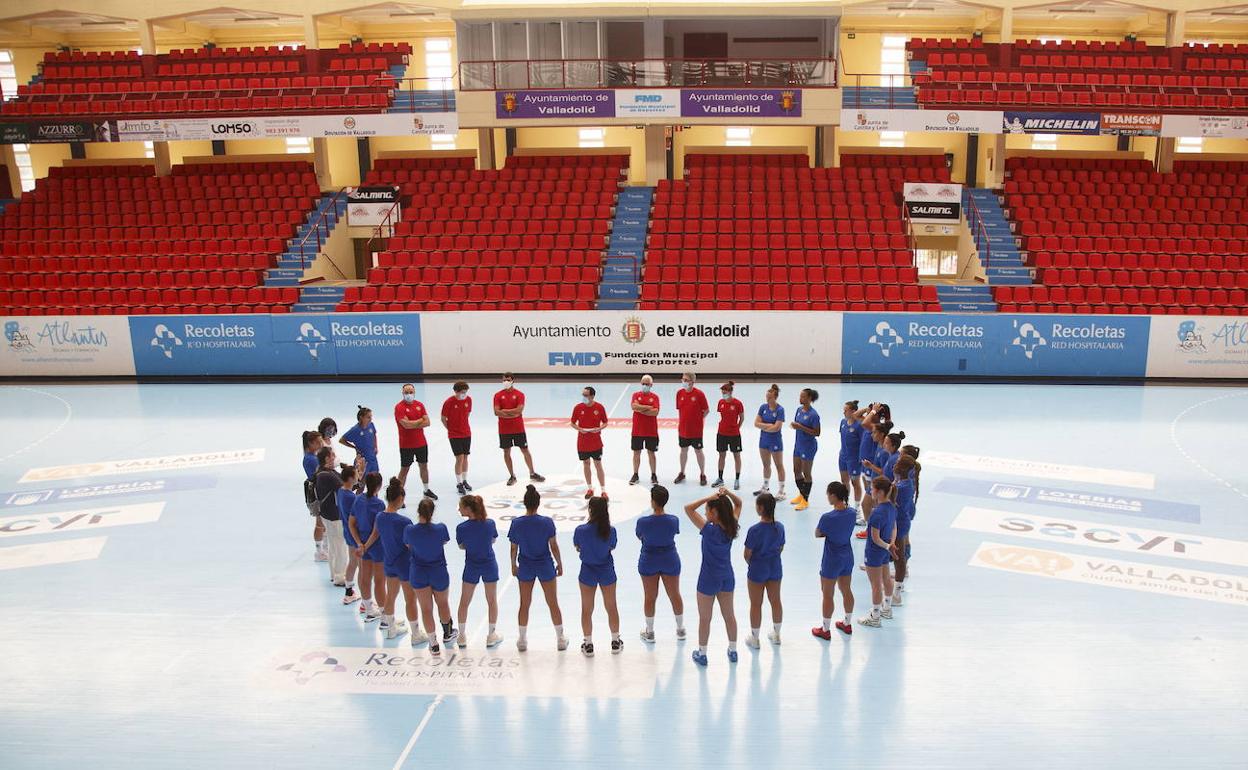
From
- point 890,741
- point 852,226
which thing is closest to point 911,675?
point 890,741

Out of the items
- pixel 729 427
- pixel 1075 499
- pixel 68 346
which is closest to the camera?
pixel 1075 499

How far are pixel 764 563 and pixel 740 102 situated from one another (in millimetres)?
18790

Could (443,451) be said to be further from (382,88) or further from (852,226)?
(382,88)

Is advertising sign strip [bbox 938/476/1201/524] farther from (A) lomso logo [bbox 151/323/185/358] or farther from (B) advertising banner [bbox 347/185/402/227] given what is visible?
(B) advertising banner [bbox 347/185/402/227]

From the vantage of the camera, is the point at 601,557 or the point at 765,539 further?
the point at 601,557

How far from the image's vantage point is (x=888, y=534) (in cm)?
813

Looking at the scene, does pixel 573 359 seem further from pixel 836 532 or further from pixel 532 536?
pixel 836 532

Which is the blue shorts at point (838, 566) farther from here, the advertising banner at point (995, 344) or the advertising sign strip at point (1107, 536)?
the advertising banner at point (995, 344)

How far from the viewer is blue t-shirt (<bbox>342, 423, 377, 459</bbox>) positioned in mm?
11195

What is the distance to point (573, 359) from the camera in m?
20.7

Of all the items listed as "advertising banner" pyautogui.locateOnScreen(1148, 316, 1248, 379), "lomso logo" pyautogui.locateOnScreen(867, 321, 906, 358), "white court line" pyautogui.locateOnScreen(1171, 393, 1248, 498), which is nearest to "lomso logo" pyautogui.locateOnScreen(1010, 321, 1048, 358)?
"advertising banner" pyautogui.locateOnScreen(1148, 316, 1248, 379)

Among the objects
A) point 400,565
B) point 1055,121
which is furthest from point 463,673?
point 1055,121

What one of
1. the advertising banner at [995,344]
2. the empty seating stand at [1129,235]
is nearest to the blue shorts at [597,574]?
the advertising banner at [995,344]

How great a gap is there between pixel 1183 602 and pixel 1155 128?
64.2ft
